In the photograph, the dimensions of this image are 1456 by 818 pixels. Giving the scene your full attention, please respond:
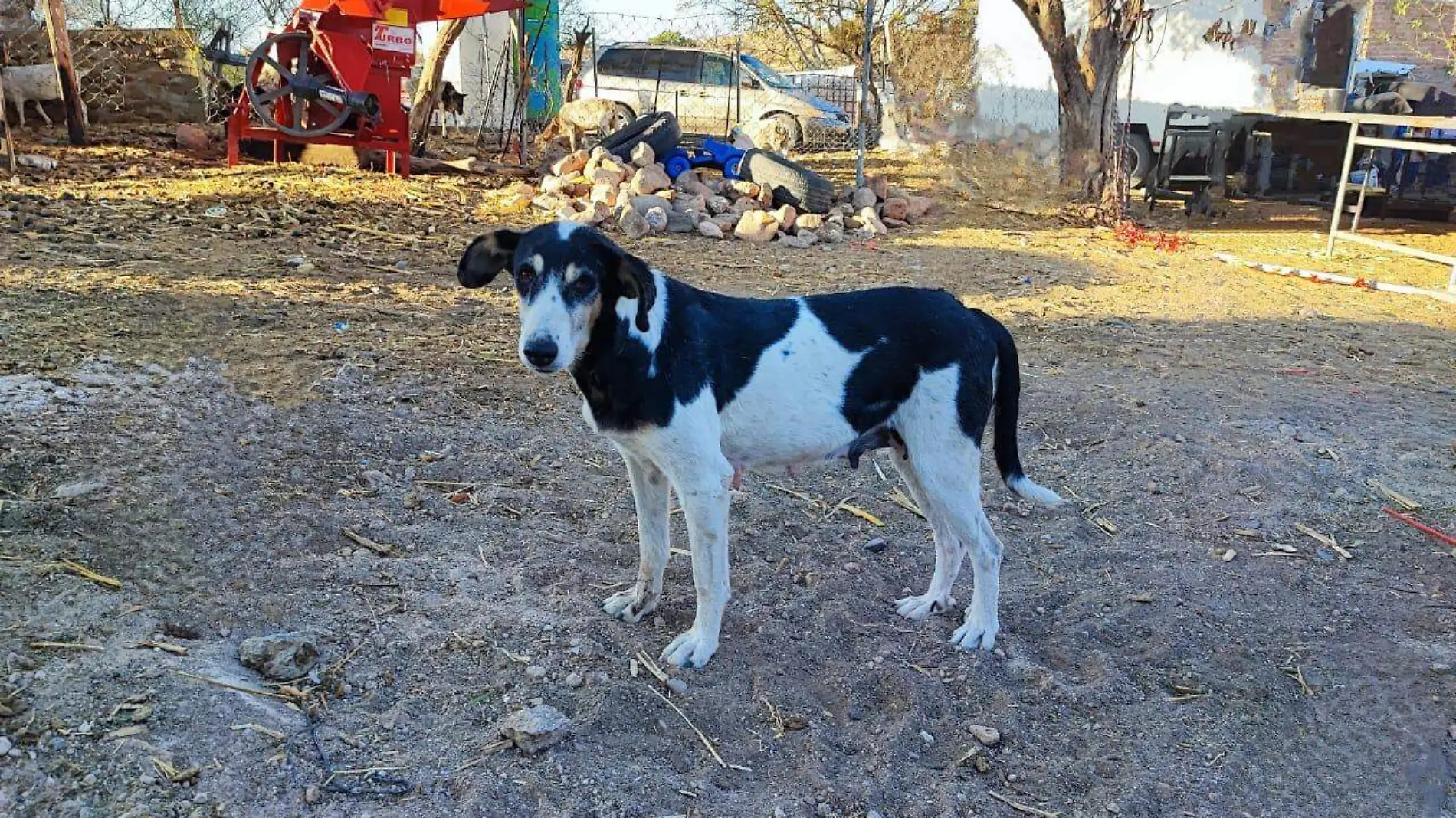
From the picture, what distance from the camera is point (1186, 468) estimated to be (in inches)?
207

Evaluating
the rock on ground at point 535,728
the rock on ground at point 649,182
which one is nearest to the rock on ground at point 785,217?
the rock on ground at point 649,182

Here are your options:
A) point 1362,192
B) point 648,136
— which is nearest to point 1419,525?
point 1362,192

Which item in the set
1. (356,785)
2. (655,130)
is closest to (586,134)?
(655,130)

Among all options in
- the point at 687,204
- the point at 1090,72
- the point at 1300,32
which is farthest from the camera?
the point at 1300,32

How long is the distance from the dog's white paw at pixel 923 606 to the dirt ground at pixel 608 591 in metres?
0.15

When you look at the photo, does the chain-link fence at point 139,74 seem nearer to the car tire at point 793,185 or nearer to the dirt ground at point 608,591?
the dirt ground at point 608,591

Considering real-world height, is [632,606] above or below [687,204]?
below

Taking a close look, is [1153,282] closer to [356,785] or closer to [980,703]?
[980,703]

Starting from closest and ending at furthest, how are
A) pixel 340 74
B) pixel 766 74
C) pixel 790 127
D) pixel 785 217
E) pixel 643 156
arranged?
pixel 785 217 < pixel 340 74 < pixel 643 156 < pixel 790 127 < pixel 766 74

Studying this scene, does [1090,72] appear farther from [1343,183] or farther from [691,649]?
[691,649]

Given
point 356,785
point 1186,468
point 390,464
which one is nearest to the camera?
point 356,785

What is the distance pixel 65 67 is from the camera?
12.0 meters

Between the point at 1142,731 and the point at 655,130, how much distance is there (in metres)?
11.3

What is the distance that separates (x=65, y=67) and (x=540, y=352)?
1227 centimetres
